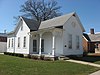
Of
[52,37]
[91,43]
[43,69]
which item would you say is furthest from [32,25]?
[91,43]

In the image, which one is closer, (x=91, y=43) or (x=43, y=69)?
(x=43, y=69)

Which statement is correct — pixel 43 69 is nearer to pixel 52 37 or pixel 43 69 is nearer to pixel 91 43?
pixel 52 37

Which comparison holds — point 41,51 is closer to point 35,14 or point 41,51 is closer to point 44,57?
point 44,57

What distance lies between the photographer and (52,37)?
982 inches

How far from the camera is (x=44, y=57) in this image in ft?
73.5

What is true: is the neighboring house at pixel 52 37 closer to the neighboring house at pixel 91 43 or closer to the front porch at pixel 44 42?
the front porch at pixel 44 42

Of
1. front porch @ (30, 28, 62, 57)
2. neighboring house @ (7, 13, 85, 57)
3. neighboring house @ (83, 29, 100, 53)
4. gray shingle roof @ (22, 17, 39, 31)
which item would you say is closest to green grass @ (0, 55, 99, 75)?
neighboring house @ (7, 13, 85, 57)

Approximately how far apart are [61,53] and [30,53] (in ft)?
18.9

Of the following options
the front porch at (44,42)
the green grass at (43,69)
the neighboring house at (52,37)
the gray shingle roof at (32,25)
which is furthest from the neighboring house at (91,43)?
the green grass at (43,69)

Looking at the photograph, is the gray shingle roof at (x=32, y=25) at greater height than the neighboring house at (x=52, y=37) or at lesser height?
greater

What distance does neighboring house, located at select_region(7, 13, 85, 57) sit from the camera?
2355cm

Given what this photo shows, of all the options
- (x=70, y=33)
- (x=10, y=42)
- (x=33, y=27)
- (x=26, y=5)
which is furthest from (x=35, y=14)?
(x=70, y=33)

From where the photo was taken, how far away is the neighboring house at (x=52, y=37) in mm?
23547

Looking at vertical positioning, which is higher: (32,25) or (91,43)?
(32,25)
